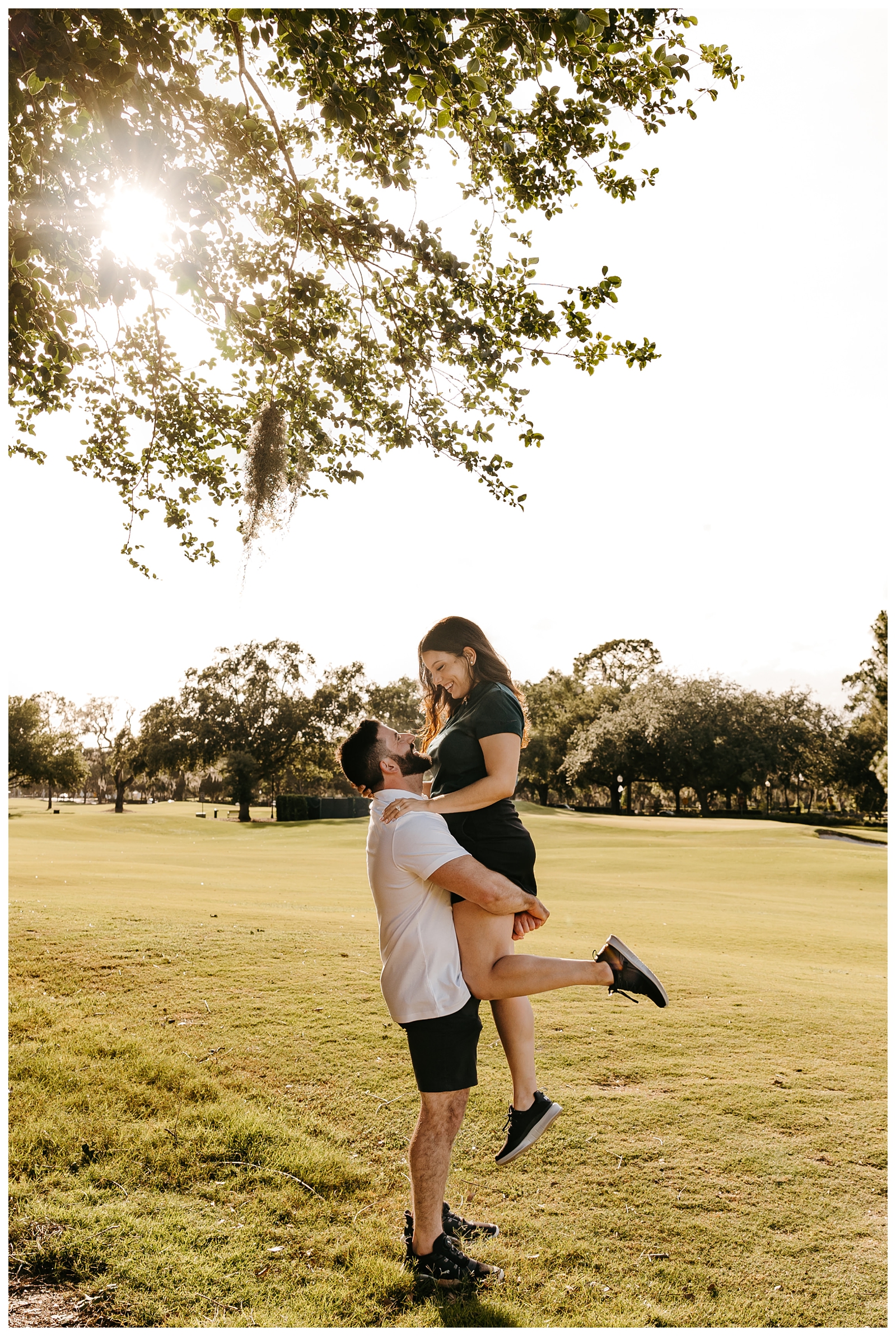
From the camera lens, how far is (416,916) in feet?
10.6

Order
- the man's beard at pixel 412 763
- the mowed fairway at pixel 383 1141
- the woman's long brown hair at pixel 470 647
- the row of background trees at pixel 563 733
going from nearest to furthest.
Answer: the mowed fairway at pixel 383 1141, the man's beard at pixel 412 763, the woman's long brown hair at pixel 470 647, the row of background trees at pixel 563 733

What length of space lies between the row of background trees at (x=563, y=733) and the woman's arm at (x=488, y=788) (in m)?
39.6

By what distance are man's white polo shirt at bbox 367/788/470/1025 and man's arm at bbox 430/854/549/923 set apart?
0.04m

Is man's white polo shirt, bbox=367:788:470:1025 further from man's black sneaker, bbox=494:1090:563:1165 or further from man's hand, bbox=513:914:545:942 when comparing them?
man's black sneaker, bbox=494:1090:563:1165

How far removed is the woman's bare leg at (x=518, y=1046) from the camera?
349cm

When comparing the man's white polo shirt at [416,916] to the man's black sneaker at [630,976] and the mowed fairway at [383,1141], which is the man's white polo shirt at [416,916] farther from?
the mowed fairway at [383,1141]

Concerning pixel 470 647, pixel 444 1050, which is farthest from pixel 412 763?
pixel 444 1050

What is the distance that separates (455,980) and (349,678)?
149 ft

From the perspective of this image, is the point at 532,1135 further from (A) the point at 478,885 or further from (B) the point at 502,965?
(A) the point at 478,885

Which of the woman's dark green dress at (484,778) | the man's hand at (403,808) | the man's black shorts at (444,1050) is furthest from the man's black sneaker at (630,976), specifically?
the man's hand at (403,808)

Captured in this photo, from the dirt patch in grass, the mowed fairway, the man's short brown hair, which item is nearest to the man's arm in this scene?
the man's short brown hair

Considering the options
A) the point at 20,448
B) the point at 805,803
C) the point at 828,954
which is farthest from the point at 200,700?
the point at 805,803

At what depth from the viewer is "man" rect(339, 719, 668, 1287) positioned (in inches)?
123

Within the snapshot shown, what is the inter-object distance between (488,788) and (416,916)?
0.62 m
